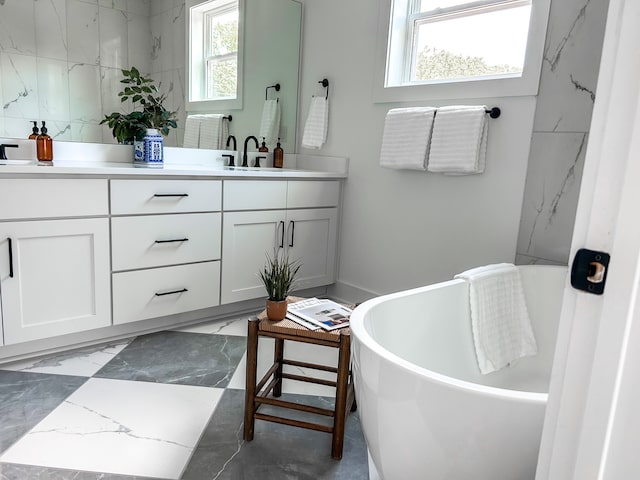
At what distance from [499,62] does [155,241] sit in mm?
1884

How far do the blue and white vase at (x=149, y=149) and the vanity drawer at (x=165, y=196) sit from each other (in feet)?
0.95

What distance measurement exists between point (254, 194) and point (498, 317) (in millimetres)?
1397

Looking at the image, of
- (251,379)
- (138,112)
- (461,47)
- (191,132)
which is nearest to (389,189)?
(461,47)

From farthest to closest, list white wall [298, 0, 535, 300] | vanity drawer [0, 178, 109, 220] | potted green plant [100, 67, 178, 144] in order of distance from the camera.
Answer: potted green plant [100, 67, 178, 144] < white wall [298, 0, 535, 300] < vanity drawer [0, 178, 109, 220]

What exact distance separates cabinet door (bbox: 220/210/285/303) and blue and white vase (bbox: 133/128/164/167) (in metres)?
0.47

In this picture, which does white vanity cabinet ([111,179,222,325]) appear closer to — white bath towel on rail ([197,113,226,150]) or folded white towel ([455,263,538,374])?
white bath towel on rail ([197,113,226,150])

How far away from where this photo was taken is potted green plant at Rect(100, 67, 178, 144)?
2361mm

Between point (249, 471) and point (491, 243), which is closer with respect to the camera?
point (249, 471)

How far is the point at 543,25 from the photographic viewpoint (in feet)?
6.61

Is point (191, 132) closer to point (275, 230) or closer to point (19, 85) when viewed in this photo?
point (275, 230)

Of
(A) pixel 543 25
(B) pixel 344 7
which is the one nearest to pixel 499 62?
(A) pixel 543 25

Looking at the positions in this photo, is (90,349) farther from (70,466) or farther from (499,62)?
(499,62)

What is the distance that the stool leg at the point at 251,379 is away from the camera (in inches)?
58.8

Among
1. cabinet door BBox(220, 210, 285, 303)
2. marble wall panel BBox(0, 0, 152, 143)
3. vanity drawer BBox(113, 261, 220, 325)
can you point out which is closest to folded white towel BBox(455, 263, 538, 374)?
cabinet door BBox(220, 210, 285, 303)
